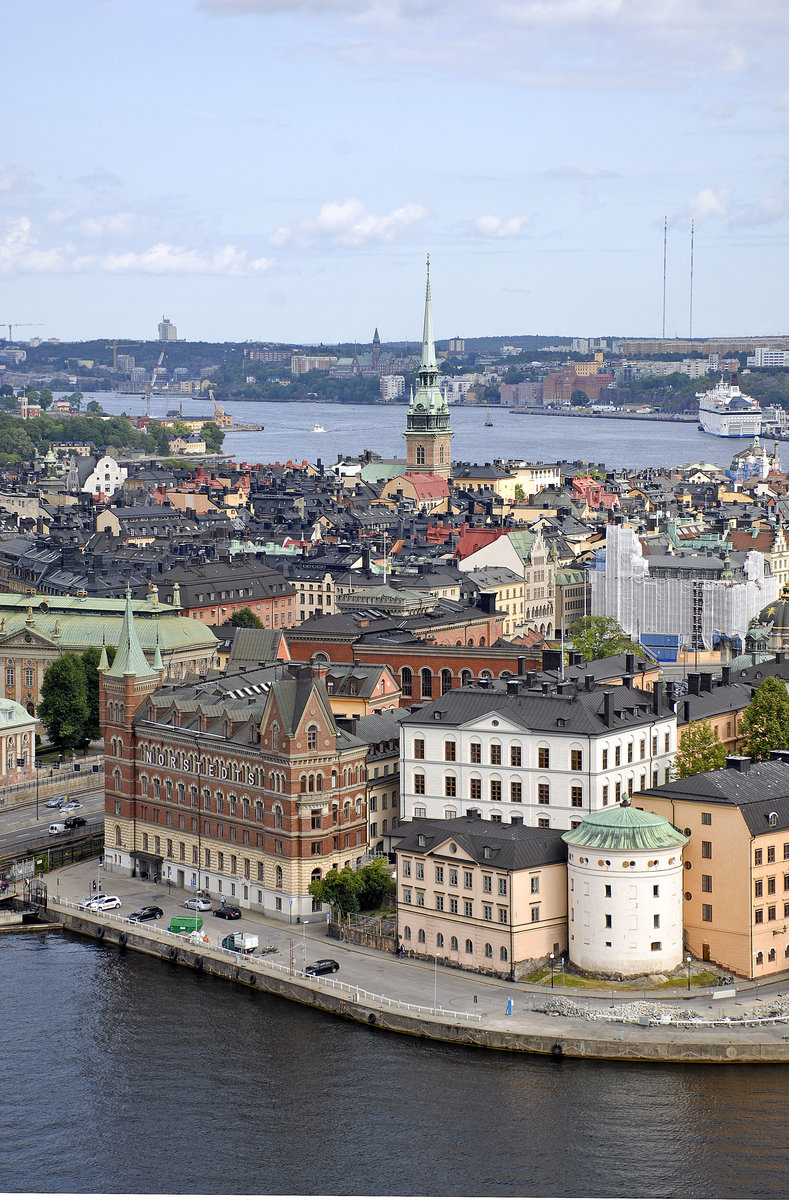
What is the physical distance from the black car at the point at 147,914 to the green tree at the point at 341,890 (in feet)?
18.1

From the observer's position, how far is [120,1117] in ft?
158

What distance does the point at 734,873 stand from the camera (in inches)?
2165

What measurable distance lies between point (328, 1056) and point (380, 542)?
80.9m

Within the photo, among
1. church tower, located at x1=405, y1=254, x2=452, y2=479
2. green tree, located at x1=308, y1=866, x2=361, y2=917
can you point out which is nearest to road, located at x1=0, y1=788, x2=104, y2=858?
green tree, located at x1=308, y1=866, x2=361, y2=917

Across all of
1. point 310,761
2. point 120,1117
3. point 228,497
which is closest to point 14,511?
point 228,497

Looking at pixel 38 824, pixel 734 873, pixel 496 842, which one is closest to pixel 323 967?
pixel 496 842

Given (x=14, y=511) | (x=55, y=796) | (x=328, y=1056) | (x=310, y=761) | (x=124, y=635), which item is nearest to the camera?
(x=328, y=1056)

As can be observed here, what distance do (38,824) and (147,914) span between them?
41.0 ft

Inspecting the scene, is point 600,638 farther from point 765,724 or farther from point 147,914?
point 147,914

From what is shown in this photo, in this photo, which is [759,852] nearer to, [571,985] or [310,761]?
[571,985]

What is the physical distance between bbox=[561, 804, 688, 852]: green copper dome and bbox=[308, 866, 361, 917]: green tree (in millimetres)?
7520

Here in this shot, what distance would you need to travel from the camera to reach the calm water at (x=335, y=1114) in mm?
44500

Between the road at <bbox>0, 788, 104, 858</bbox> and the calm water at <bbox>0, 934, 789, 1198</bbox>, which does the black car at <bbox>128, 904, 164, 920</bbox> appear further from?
the road at <bbox>0, 788, 104, 858</bbox>

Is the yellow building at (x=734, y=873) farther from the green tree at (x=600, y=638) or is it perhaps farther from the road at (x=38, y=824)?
the green tree at (x=600, y=638)
